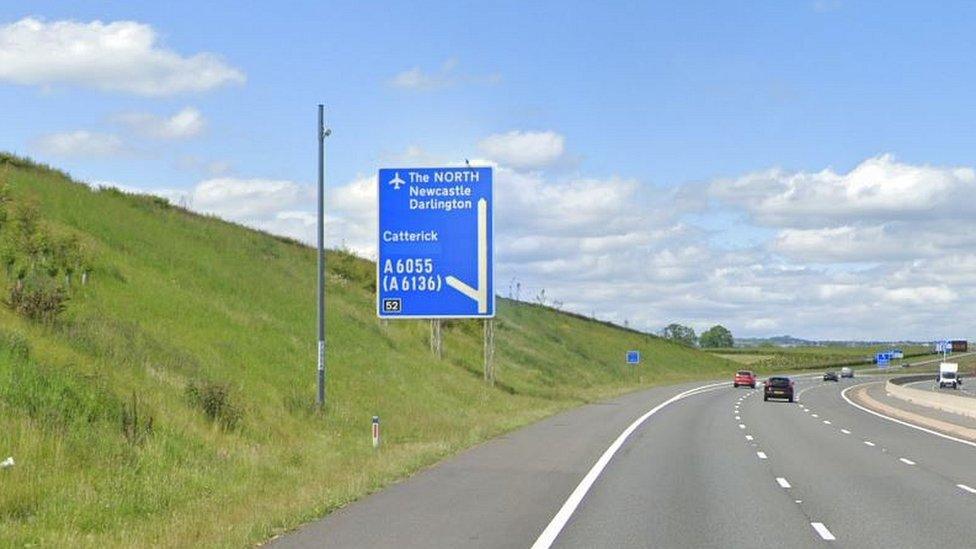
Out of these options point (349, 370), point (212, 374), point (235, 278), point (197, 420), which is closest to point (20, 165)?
point (235, 278)

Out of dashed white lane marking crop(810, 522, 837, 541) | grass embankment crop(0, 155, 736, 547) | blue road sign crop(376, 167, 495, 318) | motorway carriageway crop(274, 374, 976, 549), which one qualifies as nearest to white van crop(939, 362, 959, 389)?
grass embankment crop(0, 155, 736, 547)

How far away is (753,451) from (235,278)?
85.1 feet

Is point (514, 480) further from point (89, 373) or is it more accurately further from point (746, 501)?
point (89, 373)

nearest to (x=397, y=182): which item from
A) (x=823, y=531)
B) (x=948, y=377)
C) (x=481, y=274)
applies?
(x=481, y=274)

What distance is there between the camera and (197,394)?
77.6 ft

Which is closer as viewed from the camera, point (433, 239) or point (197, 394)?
point (197, 394)

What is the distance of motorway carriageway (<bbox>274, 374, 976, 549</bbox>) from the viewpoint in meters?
12.7

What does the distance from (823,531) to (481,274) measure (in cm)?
2012

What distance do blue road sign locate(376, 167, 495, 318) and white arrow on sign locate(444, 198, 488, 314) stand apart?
3cm

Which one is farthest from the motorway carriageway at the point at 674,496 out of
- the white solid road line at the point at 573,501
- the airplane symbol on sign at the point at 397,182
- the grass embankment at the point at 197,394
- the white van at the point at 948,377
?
the white van at the point at 948,377

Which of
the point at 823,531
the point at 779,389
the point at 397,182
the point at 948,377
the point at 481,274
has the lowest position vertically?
the point at 823,531

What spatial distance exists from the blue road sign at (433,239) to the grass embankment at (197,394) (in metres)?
3.51

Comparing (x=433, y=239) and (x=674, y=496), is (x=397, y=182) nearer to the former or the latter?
(x=433, y=239)

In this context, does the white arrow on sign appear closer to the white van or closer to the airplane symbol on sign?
the airplane symbol on sign
